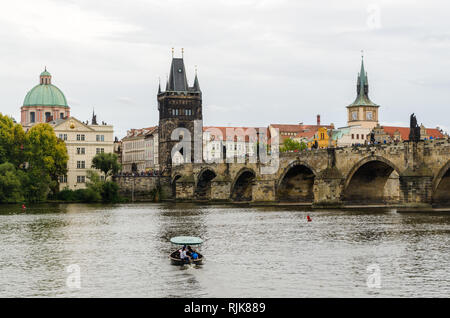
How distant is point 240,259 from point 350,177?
133 ft

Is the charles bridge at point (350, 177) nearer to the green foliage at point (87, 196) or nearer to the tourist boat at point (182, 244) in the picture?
the green foliage at point (87, 196)

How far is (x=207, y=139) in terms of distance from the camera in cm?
16362

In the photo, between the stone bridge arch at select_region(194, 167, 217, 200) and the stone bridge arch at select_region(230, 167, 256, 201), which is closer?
the stone bridge arch at select_region(230, 167, 256, 201)

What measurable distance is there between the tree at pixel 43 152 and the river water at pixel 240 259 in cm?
4679

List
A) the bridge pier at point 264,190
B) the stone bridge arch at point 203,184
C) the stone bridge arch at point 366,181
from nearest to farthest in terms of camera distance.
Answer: the stone bridge arch at point 366,181
the bridge pier at point 264,190
the stone bridge arch at point 203,184

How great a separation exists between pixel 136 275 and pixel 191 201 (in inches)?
3356

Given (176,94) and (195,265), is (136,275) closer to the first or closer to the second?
(195,265)

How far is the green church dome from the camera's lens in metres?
153

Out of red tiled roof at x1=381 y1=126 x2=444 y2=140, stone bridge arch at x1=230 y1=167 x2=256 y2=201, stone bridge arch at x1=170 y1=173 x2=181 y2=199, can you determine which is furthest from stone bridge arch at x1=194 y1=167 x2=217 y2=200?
red tiled roof at x1=381 y1=126 x2=444 y2=140

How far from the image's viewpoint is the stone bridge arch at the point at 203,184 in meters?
118

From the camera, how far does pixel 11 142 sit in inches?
4190

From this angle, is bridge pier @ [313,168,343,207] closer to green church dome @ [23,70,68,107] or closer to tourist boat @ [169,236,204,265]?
tourist boat @ [169,236,204,265]

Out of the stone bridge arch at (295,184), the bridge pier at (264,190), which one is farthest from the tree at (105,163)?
the stone bridge arch at (295,184)

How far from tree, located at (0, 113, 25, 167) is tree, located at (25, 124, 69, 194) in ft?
4.58
